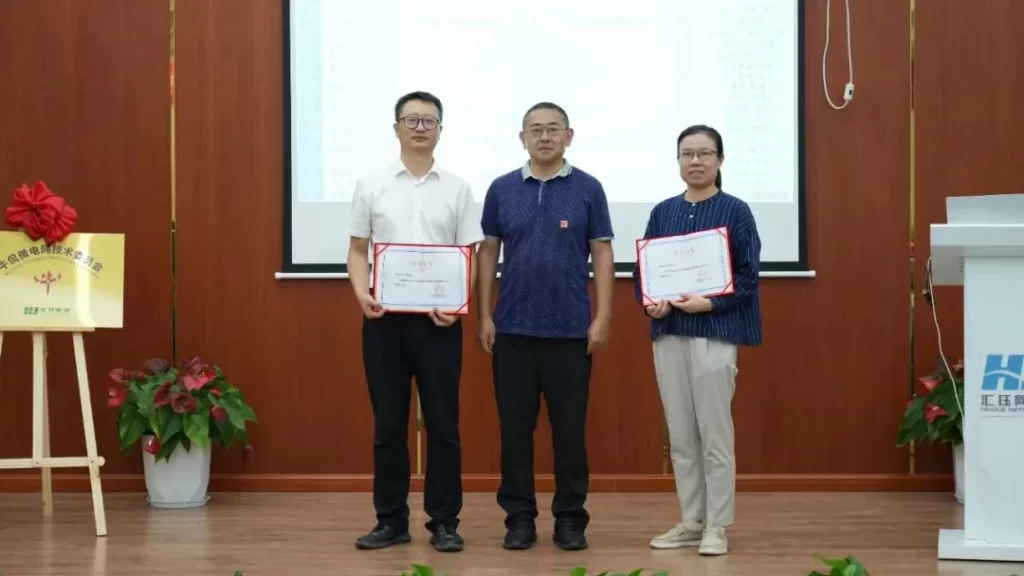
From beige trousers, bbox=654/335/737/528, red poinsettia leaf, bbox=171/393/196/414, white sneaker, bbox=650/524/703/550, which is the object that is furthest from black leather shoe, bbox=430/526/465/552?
red poinsettia leaf, bbox=171/393/196/414

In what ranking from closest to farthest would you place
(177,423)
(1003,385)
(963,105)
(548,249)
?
(1003,385), (548,249), (177,423), (963,105)

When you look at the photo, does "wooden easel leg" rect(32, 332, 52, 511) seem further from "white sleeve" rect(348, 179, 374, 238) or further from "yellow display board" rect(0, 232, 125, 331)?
"white sleeve" rect(348, 179, 374, 238)

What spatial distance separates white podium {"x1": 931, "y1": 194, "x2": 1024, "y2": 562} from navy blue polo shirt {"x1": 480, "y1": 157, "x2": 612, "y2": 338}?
1017 millimetres

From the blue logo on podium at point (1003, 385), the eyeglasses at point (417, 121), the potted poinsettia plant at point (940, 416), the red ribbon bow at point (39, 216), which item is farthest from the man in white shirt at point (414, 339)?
the potted poinsettia plant at point (940, 416)

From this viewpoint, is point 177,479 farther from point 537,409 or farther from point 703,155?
point 703,155

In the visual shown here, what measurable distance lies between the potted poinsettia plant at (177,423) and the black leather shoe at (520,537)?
1.39 meters

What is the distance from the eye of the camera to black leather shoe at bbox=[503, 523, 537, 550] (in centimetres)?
365

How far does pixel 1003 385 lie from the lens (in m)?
3.33

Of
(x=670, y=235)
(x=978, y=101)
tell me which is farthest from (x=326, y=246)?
(x=978, y=101)

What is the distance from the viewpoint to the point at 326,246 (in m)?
4.87

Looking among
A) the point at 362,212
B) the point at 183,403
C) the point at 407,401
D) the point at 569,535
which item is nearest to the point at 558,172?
the point at 362,212

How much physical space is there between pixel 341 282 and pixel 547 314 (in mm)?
1538

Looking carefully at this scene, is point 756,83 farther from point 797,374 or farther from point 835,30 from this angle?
point 797,374

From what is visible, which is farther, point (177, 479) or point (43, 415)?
point (177, 479)
